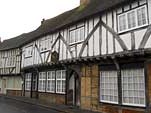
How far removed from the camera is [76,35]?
1719 cm

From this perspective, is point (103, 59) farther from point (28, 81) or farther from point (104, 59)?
point (28, 81)

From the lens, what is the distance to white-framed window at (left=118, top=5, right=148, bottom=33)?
1180cm

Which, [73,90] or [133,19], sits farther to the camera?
[73,90]

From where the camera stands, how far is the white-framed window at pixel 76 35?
16.5 meters

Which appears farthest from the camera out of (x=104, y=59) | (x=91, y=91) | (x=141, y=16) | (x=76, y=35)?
(x=76, y=35)

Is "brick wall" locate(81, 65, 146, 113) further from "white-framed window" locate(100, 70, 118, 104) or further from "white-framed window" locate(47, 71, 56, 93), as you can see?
"white-framed window" locate(47, 71, 56, 93)

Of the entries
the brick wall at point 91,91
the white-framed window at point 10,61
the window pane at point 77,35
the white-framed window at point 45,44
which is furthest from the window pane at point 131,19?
the white-framed window at point 10,61

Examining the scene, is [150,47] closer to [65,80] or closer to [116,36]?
[116,36]

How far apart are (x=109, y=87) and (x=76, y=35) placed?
502cm

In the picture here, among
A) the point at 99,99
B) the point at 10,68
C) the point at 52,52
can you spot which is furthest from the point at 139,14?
the point at 10,68

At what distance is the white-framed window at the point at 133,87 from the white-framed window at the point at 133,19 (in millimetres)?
2236

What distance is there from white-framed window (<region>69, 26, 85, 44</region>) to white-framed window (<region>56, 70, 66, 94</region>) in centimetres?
284

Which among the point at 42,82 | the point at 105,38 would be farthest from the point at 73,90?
the point at 105,38

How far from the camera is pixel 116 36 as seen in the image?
43.4 ft
